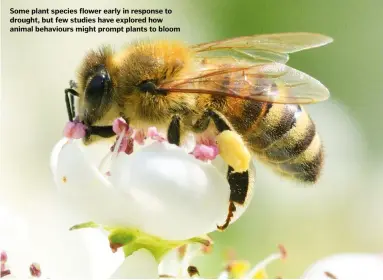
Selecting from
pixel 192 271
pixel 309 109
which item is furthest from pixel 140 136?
pixel 309 109

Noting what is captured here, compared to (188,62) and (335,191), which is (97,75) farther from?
(335,191)

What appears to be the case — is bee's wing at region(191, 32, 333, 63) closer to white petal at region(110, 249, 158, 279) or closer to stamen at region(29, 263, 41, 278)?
white petal at region(110, 249, 158, 279)

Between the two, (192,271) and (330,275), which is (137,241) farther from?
(330,275)

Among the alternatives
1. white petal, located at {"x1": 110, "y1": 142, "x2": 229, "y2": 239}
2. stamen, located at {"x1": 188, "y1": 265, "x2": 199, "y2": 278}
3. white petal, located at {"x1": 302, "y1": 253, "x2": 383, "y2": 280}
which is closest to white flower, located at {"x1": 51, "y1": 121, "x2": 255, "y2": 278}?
white petal, located at {"x1": 110, "y1": 142, "x2": 229, "y2": 239}

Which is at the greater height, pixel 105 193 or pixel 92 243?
pixel 105 193

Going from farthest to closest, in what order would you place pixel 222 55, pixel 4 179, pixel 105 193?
pixel 4 179
pixel 222 55
pixel 105 193

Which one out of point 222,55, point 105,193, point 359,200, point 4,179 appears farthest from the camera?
point 359,200

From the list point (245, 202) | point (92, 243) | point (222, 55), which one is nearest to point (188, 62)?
point (222, 55)
